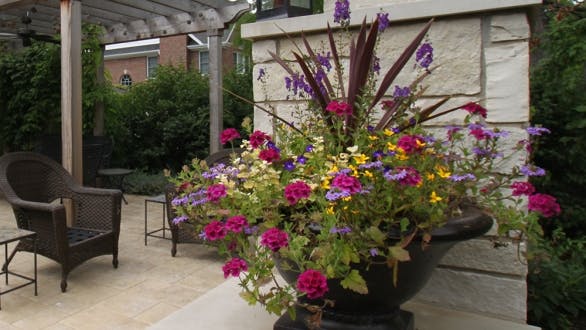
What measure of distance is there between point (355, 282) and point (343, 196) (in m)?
0.20

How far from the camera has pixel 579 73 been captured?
3230 mm

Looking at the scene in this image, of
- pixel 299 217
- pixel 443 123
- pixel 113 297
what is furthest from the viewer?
pixel 113 297

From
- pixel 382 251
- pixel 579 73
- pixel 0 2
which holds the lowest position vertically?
pixel 382 251

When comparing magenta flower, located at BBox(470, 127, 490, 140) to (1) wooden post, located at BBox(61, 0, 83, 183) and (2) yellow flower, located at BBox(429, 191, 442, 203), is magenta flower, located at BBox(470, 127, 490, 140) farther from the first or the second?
(1) wooden post, located at BBox(61, 0, 83, 183)

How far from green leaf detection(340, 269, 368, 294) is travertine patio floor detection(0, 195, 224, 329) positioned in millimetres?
1711

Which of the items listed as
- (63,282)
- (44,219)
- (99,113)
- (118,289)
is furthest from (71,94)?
(99,113)

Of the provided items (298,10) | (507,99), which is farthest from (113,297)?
(507,99)

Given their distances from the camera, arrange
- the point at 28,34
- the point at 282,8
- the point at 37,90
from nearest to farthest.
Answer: the point at 282,8 → the point at 28,34 → the point at 37,90

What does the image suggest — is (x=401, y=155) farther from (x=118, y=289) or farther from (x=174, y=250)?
→ (x=174, y=250)

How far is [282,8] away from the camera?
2.07m

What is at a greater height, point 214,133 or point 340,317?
point 214,133

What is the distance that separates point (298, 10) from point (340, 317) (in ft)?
4.44

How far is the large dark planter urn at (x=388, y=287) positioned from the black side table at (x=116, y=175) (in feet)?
16.0

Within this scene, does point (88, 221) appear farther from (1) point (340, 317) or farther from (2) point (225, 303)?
(1) point (340, 317)
